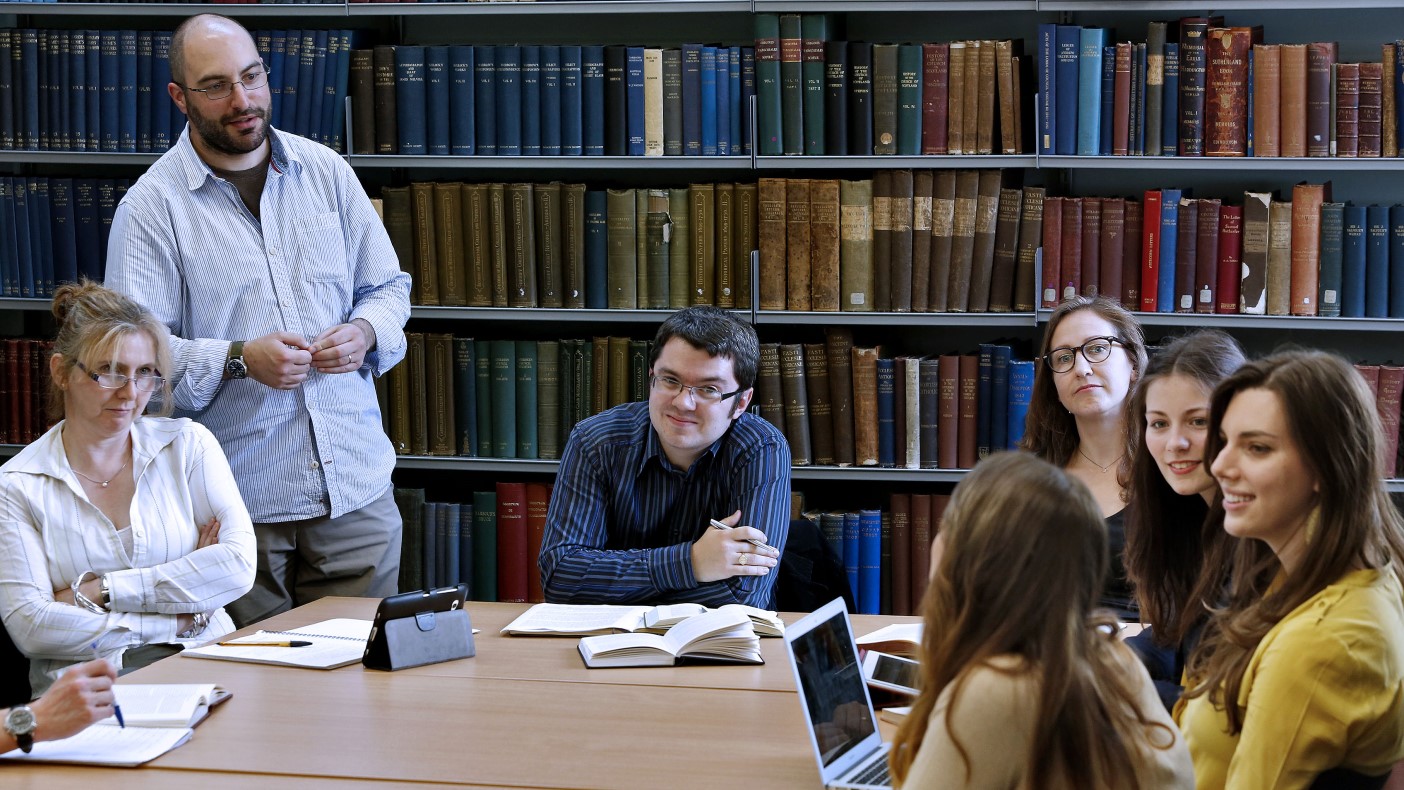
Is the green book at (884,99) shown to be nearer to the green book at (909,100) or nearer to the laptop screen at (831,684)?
the green book at (909,100)

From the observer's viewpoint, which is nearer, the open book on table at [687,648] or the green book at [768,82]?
the open book on table at [687,648]

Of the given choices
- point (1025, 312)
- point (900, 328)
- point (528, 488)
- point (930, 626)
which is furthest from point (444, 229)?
point (930, 626)

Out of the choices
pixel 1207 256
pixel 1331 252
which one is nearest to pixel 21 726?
pixel 1207 256

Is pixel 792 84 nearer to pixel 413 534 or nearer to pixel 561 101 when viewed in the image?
pixel 561 101

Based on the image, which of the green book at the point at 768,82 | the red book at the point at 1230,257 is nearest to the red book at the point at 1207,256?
the red book at the point at 1230,257

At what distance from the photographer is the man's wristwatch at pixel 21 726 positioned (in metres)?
1.62

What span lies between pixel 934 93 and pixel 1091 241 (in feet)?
1.88

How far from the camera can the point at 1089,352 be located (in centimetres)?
249

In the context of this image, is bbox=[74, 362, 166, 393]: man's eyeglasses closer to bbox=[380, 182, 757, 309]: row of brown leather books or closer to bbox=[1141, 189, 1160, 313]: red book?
bbox=[380, 182, 757, 309]: row of brown leather books

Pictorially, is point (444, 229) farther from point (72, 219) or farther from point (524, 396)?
point (72, 219)

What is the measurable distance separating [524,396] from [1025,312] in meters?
1.41

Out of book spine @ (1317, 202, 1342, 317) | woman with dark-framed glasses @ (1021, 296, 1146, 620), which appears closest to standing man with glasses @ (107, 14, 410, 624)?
woman with dark-framed glasses @ (1021, 296, 1146, 620)

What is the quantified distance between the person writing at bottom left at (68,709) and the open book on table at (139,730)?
3 cm

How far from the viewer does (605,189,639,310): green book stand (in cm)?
353
